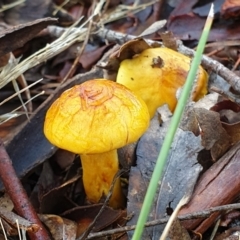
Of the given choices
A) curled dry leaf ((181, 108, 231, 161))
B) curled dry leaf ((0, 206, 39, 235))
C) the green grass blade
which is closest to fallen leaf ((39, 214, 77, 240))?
curled dry leaf ((0, 206, 39, 235))

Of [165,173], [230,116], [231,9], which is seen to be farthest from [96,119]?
[231,9]

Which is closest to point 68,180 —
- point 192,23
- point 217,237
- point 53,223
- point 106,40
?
point 53,223

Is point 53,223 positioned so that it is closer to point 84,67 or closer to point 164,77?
point 164,77

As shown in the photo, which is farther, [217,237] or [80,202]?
[80,202]

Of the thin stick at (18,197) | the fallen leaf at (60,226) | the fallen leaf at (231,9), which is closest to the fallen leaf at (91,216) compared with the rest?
the fallen leaf at (60,226)

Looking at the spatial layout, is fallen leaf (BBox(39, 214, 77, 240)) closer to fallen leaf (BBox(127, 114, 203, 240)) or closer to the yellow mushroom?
fallen leaf (BBox(127, 114, 203, 240))

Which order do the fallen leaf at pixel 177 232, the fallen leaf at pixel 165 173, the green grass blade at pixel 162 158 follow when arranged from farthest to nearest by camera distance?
the fallen leaf at pixel 165 173 → the fallen leaf at pixel 177 232 → the green grass blade at pixel 162 158

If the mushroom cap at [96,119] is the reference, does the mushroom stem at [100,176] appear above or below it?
below

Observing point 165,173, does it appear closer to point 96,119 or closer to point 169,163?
point 169,163

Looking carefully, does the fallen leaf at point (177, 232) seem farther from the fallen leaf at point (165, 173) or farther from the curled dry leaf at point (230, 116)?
the curled dry leaf at point (230, 116)
